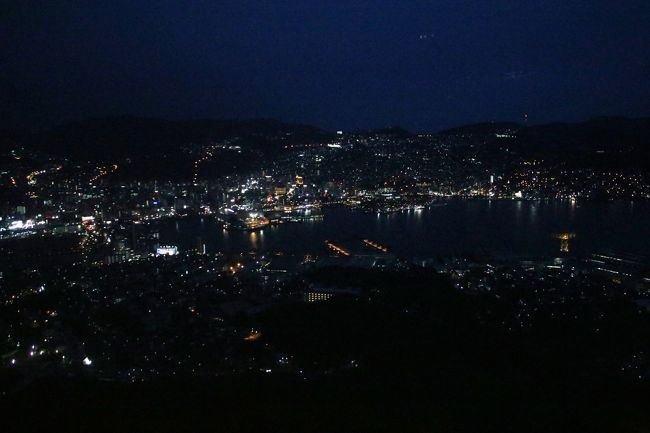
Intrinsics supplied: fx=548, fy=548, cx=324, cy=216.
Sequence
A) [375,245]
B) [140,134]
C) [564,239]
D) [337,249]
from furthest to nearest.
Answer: [140,134], [564,239], [375,245], [337,249]

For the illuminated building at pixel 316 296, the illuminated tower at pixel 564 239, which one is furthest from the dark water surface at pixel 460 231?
the illuminated building at pixel 316 296

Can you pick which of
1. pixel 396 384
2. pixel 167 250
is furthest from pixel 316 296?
pixel 167 250

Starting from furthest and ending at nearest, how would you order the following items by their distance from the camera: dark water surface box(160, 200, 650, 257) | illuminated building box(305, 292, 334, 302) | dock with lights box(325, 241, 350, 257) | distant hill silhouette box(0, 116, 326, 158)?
distant hill silhouette box(0, 116, 326, 158) < dark water surface box(160, 200, 650, 257) < dock with lights box(325, 241, 350, 257) < illuminated building box(305, 292, 334, 302)

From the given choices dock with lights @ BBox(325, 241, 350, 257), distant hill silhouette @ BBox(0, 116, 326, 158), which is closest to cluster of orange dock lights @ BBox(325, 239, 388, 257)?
dock with lights @ BBox(325, 241, 350, 257)

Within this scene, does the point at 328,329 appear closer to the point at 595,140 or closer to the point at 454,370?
the point at 454,370

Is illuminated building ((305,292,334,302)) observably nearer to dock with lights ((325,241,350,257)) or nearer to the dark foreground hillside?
the dark foreground hillside

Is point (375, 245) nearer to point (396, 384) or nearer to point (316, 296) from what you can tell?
point (316, 296)

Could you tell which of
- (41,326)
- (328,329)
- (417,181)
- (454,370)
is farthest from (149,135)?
(454,370)

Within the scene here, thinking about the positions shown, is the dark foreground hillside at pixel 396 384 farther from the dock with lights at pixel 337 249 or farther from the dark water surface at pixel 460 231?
the dark water surface at pixel 460 231

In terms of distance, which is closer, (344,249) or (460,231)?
(344,249)
